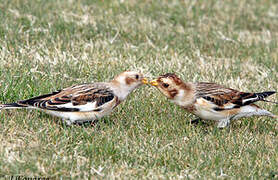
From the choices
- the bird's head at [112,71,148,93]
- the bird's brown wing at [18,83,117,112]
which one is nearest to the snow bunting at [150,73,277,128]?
the bird's head at [112,71,148,93]

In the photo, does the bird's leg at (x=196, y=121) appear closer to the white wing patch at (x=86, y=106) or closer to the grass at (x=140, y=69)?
the grass at (x=140, y=69)

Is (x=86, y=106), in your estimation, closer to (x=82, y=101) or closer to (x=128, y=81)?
(x=82, y=101)

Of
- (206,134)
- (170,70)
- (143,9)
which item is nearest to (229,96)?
(206,134)

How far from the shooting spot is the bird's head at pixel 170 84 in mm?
6434

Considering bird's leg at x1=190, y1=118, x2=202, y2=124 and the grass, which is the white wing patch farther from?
bird's leg at x1=190, y1=118, x2=202, y2=124

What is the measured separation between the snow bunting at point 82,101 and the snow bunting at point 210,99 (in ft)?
1.55

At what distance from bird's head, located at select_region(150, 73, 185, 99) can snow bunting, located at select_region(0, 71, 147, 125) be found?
327mm

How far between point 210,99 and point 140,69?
6.50ft

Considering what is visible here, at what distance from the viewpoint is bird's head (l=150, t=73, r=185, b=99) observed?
6.43 meters

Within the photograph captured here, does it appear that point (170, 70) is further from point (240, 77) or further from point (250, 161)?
point (250, 161)

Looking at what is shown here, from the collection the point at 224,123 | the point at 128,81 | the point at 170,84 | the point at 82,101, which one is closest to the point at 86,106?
the point at 82,101

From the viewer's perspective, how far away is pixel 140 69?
26.9 ft

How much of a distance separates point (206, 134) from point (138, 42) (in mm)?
3679

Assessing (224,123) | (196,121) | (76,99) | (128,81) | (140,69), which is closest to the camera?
(76,99)
